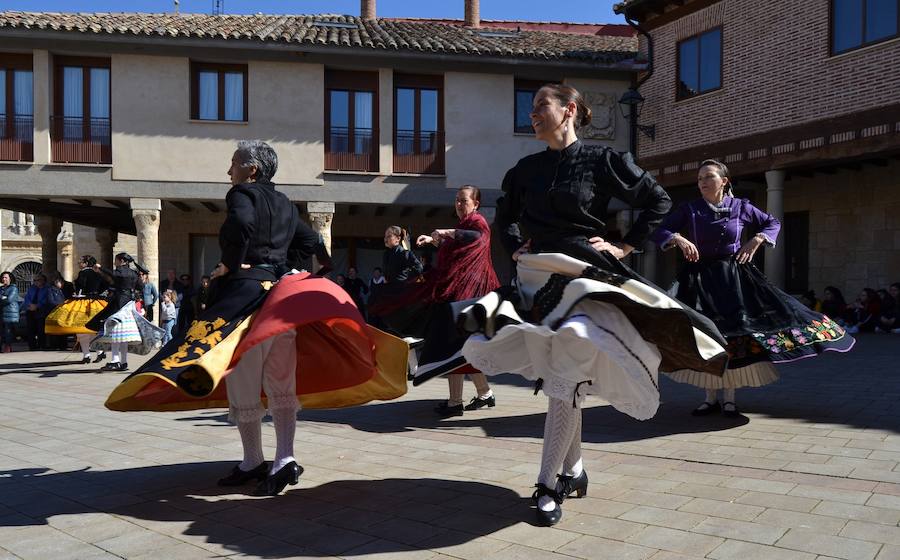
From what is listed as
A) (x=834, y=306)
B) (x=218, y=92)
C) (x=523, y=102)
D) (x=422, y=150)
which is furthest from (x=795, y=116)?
(x=218, y=92)

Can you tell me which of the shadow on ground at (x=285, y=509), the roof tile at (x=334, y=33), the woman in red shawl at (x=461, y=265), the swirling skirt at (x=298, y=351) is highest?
the roof tile at (x=334, y=33)

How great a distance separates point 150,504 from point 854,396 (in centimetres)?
626

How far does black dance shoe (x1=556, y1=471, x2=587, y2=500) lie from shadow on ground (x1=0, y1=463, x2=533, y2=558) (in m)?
0.22

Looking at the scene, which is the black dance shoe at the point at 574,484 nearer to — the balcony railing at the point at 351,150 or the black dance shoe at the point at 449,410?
the black dance shoe at the point at 449,410

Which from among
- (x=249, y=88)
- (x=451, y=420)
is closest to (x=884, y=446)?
(x=451, y=420)

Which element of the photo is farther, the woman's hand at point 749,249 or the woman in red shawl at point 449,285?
the woman in red shawl at point 449,285

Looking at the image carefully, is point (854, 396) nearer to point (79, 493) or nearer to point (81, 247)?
point (79, 493)

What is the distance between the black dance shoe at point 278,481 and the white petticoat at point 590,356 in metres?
1.28

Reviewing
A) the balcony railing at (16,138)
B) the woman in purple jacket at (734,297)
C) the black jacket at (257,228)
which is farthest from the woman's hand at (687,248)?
the balcony railing at (16,138)

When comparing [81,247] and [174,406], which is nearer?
[174,406]

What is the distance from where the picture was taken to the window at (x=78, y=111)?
693 inches

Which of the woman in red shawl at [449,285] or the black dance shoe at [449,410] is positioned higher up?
the woman in red shawl at [449,285]

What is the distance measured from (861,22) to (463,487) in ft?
46.1

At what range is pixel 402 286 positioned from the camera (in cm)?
685
